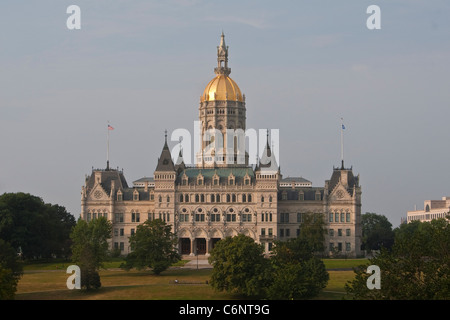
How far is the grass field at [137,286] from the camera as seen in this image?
8981 centimetres

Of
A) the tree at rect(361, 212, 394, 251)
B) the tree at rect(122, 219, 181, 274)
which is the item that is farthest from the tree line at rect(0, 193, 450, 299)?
the tree at rect(361, 212, 394, 251)

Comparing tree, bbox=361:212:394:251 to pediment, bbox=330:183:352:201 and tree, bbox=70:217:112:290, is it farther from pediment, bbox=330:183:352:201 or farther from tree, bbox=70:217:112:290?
tree, bbox=70:217:112:290

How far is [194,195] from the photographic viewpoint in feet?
493

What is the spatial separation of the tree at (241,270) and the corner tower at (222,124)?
69966 millimetres

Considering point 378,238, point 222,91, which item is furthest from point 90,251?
point 378,238

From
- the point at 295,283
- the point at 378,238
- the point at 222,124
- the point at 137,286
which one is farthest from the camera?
the point at 378,238

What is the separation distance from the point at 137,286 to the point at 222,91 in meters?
77.5

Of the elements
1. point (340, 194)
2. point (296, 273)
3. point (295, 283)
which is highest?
point (340, 194)

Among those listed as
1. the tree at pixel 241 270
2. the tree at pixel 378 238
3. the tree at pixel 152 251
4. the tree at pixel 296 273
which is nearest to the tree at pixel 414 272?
the tree at pixel 296 273

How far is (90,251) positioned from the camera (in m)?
103

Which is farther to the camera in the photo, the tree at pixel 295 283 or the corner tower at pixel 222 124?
the corner tower at pixel 222 124

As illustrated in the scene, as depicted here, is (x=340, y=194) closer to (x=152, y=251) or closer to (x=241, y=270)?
(x=152, y=251)

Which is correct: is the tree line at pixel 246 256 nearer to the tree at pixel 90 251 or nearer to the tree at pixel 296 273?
the tree at pixel 296 273
